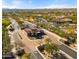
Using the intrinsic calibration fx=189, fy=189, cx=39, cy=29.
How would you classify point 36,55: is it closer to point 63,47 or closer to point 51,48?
point 51,48

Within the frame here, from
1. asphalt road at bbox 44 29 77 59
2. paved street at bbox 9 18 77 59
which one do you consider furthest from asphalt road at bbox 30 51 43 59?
asphalt road at bbox 44 29 77 59

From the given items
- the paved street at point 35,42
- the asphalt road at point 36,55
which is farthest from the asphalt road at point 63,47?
the asphalt road at point 36,55

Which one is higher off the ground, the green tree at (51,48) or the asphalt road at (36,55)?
the green tree at (51,48)

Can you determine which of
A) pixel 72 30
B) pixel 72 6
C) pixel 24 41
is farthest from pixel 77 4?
pixel 24 41

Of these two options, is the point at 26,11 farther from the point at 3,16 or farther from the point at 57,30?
the point at 57,30

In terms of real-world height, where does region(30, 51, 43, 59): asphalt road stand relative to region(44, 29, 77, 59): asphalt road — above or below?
below

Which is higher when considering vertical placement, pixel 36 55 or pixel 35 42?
pixel 35 42

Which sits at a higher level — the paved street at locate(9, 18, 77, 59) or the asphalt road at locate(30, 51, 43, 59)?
the paved street at locate(9, 18, 77, 59)

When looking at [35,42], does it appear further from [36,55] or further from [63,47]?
[63,47]

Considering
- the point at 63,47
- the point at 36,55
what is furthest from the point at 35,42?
the point at 63,47

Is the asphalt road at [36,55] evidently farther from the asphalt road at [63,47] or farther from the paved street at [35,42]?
the asphalt road at [63,47]

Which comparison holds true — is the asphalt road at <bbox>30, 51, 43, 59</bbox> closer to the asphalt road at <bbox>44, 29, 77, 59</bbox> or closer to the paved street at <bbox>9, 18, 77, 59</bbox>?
the paved street at <bbox>9, 18, 77, 59</bbox>
